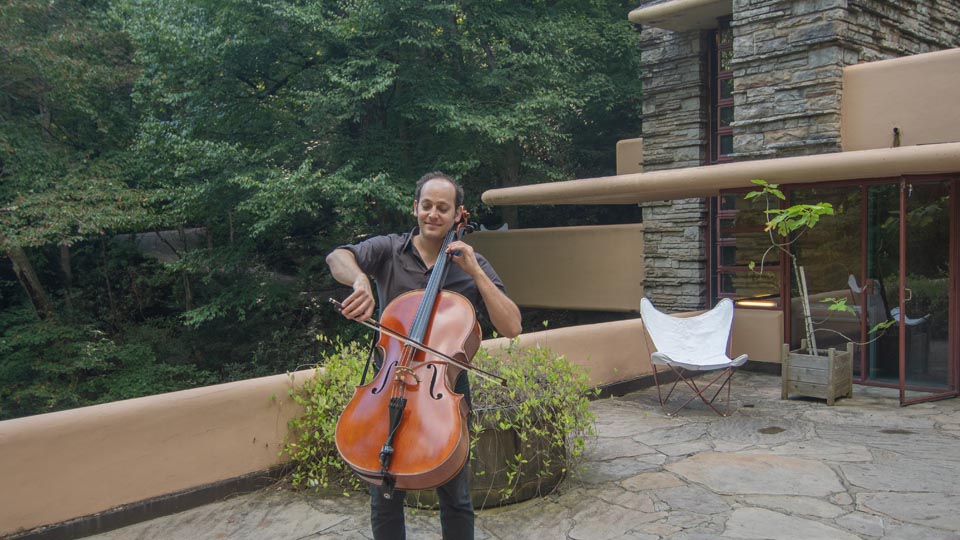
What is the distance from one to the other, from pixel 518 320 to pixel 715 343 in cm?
410

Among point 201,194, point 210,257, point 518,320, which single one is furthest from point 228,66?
point 518,320

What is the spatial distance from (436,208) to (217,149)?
8.54 meters

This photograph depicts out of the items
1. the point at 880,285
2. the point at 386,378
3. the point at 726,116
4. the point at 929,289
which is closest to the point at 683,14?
the point at 726,116

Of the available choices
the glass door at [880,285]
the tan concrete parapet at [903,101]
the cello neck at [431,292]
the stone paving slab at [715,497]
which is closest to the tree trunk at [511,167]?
the tan concrete parapet at [903,101]

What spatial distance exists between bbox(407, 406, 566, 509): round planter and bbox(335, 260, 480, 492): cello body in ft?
4.15

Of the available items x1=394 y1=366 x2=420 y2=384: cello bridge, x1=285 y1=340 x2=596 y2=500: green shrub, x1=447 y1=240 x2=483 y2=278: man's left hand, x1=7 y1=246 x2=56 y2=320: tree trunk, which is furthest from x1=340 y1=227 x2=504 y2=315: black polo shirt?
x1=7 y1=246 x2=56 y2=320: tree trunk

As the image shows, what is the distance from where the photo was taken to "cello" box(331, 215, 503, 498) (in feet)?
6.84

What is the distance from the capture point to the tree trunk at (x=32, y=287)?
35.2 feet

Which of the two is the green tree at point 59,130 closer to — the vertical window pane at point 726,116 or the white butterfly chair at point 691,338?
the white butterfly chair at point 691,338

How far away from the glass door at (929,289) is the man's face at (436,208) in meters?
4.96

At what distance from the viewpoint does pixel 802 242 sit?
6723 mm

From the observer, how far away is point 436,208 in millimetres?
2488

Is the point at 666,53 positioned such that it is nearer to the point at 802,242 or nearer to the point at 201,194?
the point at 802,242

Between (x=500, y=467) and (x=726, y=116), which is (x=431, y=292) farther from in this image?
(x=726, y=116)
